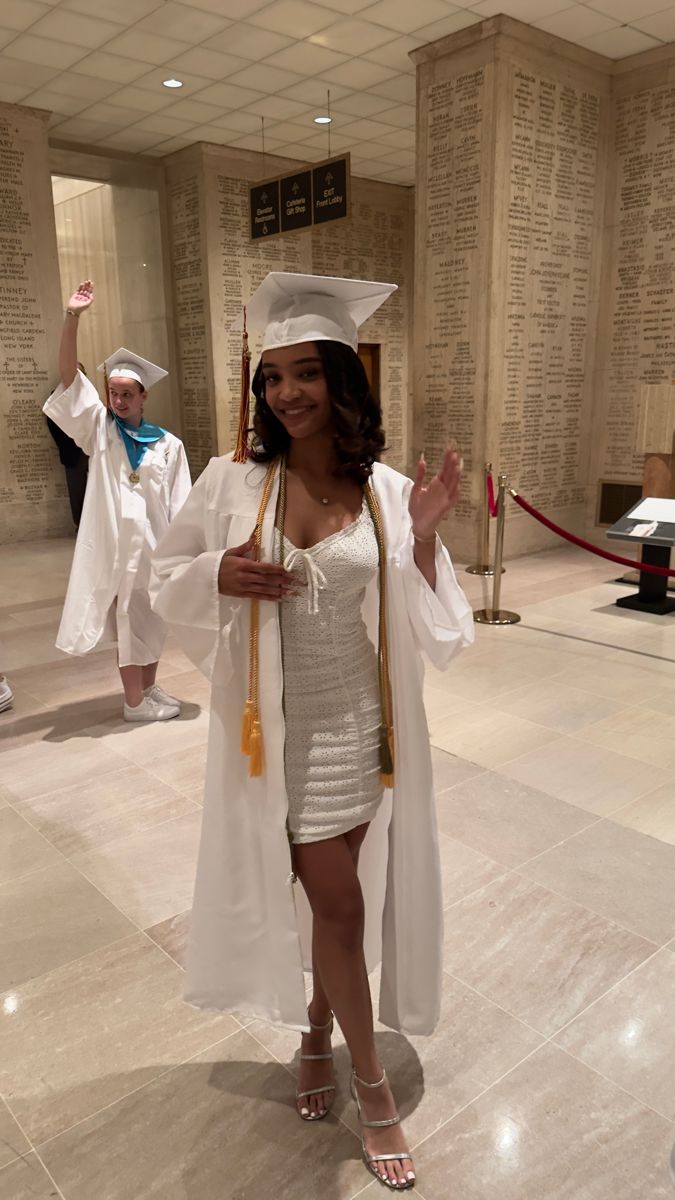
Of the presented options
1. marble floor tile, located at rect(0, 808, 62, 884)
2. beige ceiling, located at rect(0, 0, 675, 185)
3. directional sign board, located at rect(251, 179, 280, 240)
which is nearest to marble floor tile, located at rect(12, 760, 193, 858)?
marble floor tile, located at rect(0, 808, 62, 884)

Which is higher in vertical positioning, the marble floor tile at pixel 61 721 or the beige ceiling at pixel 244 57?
the beige ceiling at pixel 244 57

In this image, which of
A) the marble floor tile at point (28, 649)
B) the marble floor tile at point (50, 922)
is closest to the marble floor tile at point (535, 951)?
the marble floor tile at point (50, 922)

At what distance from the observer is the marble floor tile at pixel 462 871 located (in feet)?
9.52

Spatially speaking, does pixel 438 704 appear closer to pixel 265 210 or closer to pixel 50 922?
pixel 50 922

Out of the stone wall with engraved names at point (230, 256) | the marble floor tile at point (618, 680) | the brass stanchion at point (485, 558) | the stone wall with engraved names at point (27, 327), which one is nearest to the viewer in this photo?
the marble floor tile at point (618, 680)

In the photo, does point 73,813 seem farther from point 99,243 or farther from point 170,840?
point 99,243

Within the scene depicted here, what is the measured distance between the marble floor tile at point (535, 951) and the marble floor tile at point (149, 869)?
3.14 feet

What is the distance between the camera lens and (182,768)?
3889mm

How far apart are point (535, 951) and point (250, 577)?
65.3 inches

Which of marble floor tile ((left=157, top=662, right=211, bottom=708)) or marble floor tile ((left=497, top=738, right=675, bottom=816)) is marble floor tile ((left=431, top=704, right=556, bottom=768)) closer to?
marble floor tile ((left=497, top=738, right=675, bottom=816))

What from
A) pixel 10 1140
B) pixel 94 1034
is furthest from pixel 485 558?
pixel 10 1140

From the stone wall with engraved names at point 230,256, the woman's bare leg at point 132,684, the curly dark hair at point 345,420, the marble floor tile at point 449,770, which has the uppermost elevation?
the stone wall with engraved names at point 230,256

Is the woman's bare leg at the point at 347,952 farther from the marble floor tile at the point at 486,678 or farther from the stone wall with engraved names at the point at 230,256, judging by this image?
the stone wall with engraved names at the point at 230,256

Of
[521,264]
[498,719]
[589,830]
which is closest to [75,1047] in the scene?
[589,830]
